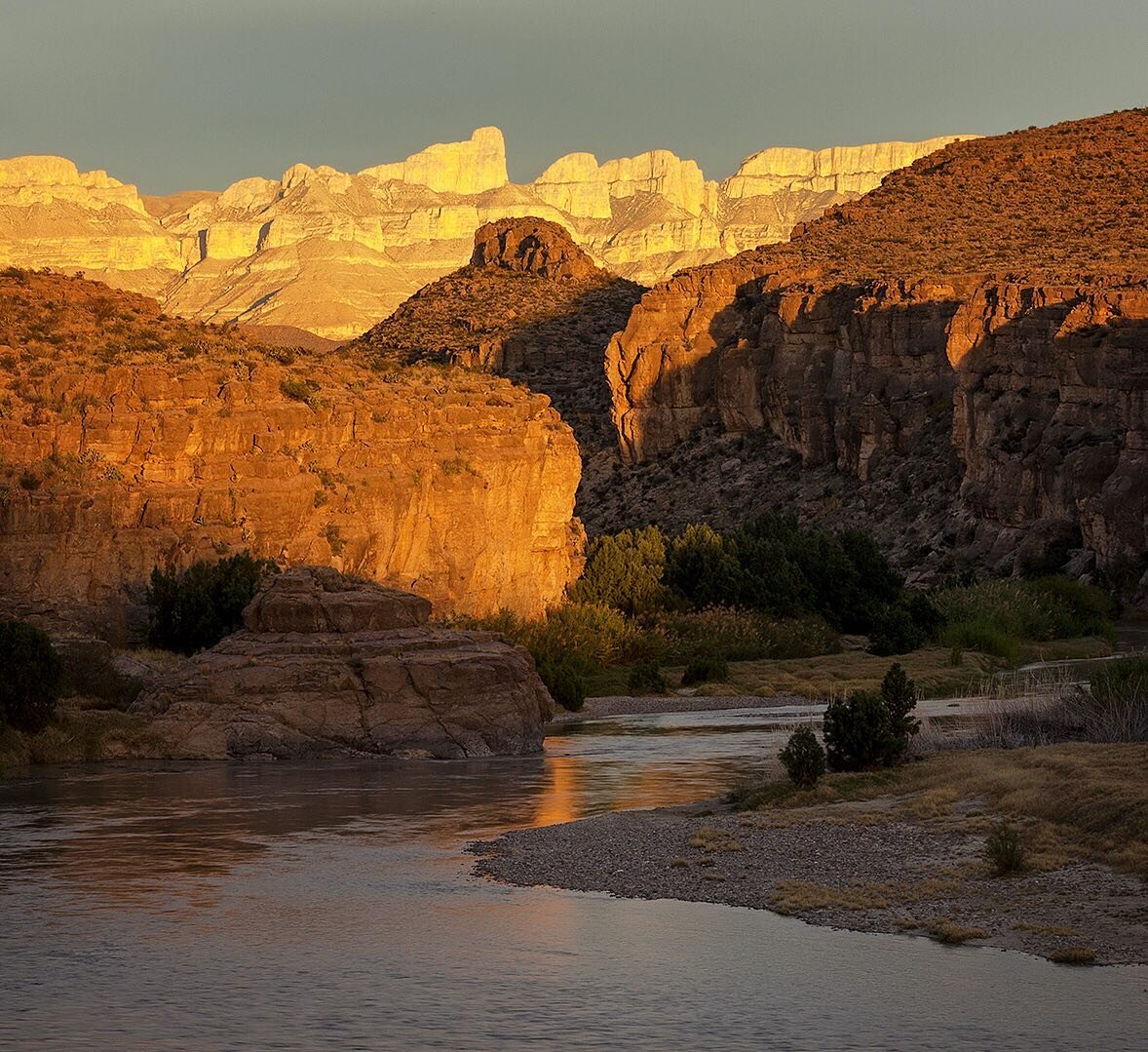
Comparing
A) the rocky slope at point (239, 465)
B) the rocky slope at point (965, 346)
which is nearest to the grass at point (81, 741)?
the rocky slope at point (239, 465)

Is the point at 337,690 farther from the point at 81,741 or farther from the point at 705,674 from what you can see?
the point at 705,674

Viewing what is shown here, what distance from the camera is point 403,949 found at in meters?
16.1

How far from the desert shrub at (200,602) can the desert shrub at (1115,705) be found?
17.6 metres

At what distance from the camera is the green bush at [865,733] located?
24312mm

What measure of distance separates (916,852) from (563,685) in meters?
22.3

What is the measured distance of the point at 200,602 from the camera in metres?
38.5

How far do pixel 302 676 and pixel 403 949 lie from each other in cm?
1466

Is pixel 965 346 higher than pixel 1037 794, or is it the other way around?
pixel 965 346

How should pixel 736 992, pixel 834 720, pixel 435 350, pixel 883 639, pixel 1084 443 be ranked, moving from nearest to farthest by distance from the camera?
pixel 736 992 → pixel 834 720 → pixel 883 639 → pixel 1084 443 → pixel 435 350

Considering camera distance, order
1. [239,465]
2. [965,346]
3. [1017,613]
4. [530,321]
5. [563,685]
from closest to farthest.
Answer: [563,685]
[239,465]
[1017,613]
[965,346]
[530,321]

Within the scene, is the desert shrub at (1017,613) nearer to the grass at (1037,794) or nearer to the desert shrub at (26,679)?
the grass at (1037,794)

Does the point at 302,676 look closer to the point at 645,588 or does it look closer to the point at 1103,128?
the point at 645,588

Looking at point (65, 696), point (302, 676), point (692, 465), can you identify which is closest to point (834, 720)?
point (302, 676)

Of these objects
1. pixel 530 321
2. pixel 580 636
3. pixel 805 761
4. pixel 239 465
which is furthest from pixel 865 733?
pixel 530 321
